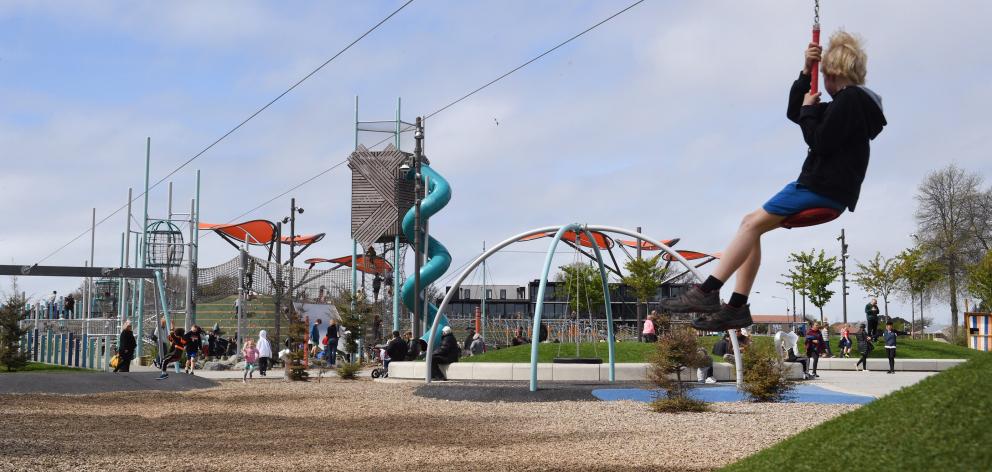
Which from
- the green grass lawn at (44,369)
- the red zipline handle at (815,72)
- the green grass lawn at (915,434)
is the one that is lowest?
the green grass lawn at (44,369)

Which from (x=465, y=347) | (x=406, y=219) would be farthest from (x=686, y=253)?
(x=406, y=219)

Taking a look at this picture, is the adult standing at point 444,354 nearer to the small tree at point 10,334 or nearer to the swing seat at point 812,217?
the small tree at point 10,334

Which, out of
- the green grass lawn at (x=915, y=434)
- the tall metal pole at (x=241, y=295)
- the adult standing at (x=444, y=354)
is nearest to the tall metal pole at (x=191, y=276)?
the tall metal pole at (x=241, y=295)

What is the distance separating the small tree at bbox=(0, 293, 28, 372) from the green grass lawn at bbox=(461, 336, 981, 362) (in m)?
14.7

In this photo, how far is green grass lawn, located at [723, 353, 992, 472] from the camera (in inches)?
182

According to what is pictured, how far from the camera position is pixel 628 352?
2911cm

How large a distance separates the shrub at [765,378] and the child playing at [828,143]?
1329cm

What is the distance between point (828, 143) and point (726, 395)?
15.7 m

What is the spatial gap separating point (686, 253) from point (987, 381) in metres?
65.5

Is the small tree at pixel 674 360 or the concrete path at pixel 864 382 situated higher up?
the small tree at pixel 674 360

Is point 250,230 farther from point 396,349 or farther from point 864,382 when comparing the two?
point 864,382

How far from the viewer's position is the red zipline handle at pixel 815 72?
474 cm

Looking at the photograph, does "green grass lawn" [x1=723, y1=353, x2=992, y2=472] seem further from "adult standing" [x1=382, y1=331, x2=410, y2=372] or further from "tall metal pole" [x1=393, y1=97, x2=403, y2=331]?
"tall metal pole" [x1=393, y1=97, x2=403, y2=331]

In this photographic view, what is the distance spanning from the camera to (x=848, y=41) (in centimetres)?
479
